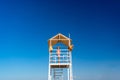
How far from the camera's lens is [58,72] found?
912 inches

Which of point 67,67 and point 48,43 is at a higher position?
point 48,43

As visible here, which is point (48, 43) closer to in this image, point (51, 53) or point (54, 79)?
point (51, 53)

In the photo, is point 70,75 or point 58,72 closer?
point 70,75

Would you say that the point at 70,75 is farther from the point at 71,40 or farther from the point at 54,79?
the point at 71,40

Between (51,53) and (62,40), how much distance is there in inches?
76.1

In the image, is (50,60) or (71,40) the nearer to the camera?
(50,60)

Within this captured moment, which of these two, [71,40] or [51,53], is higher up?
[71,40]

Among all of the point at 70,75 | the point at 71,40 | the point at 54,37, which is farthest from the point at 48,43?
the point at 70,75

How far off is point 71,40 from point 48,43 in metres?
2.48

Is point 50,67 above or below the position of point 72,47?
below

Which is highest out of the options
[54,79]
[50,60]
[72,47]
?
[72,47]

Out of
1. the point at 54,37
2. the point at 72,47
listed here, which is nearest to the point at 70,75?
the point at 72,47

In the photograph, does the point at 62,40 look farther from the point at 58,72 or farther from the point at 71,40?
the point at 58,72

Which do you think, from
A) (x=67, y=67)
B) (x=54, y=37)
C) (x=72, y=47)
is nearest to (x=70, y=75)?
(x=67, y=67)
